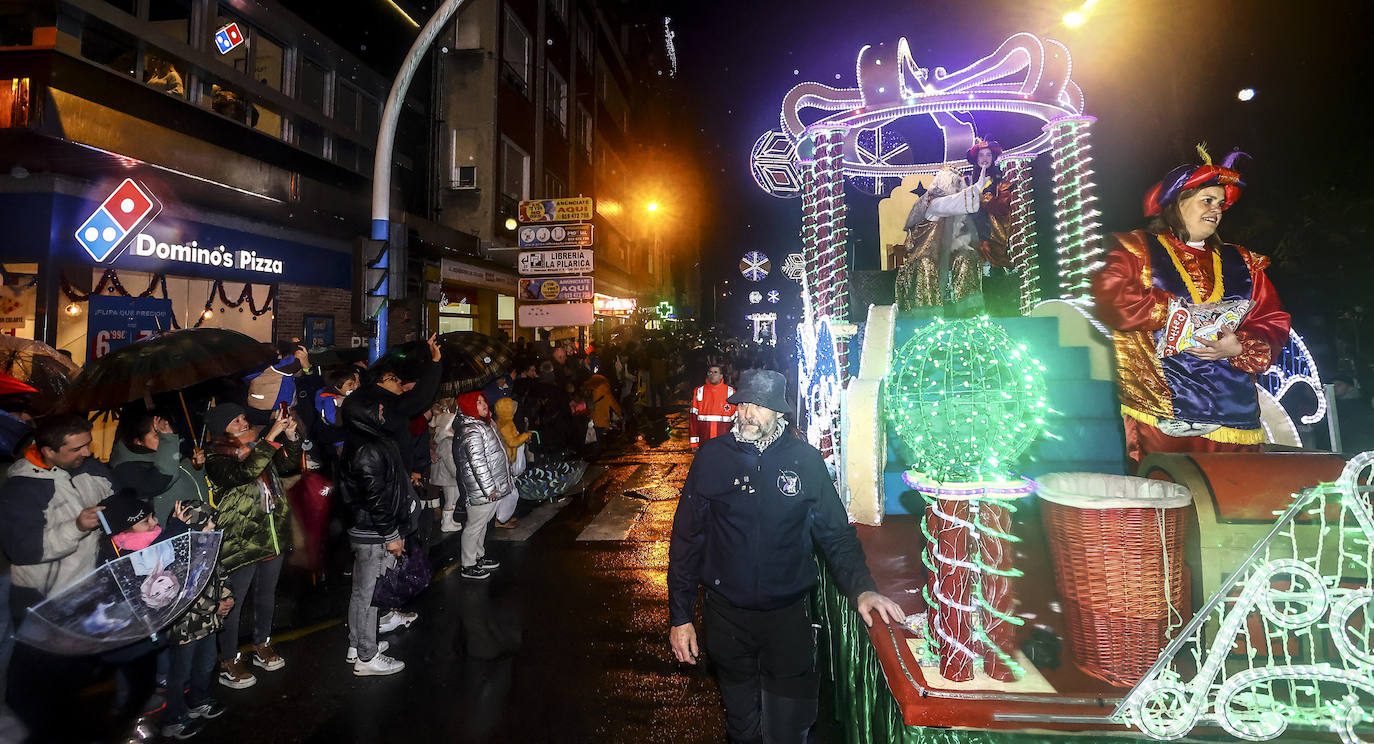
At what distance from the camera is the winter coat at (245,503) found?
425 centimetres

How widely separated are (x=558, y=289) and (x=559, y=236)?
129 centimetres

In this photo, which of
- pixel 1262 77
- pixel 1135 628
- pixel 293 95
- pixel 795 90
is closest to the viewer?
pixel 1135 628

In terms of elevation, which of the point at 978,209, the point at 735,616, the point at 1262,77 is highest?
the point at 1262,77

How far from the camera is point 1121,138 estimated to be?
7180mm

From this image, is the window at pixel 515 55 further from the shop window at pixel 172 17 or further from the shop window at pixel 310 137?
the shop window at pixel 172 17

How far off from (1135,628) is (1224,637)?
44 centimetres

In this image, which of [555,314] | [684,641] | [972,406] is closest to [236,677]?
[684,641]

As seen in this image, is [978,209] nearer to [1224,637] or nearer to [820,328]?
[820,328]

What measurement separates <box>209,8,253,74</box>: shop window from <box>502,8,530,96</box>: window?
9.27 m

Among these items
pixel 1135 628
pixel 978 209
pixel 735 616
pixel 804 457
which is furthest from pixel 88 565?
pixel 978 209

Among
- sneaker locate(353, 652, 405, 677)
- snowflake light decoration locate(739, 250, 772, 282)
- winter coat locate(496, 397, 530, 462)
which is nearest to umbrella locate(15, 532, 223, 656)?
sneaker locate(353, 652, 405, 677)

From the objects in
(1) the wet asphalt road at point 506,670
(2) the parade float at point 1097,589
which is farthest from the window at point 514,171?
(2) the parade float at point 1097,589

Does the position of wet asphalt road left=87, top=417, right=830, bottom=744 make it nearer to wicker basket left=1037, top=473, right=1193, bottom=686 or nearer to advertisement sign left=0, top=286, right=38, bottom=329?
wicker basket left=1037, top=473, right=1193, bottom=686

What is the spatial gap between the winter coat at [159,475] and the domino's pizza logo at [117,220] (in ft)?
22.4
